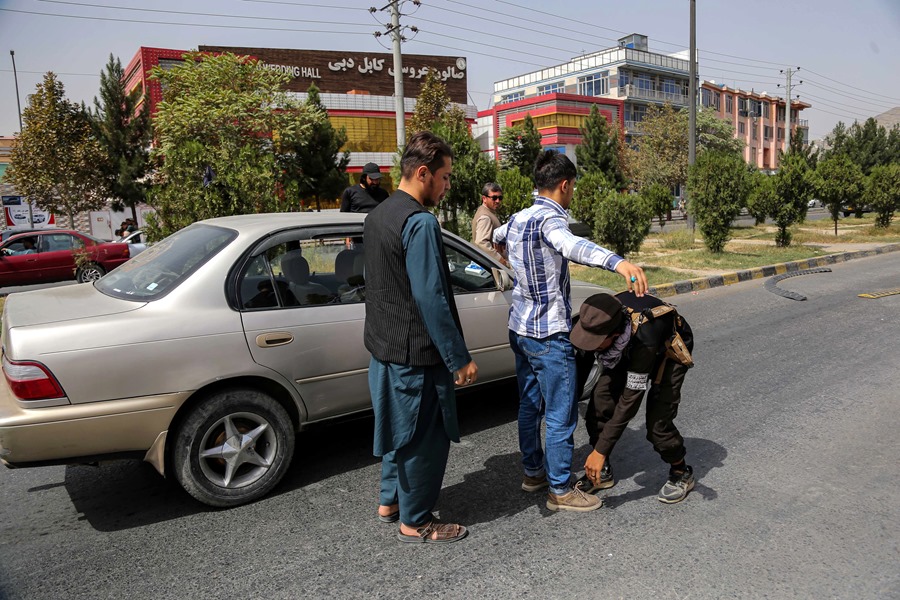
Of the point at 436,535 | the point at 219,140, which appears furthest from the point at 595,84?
the point at 436,535

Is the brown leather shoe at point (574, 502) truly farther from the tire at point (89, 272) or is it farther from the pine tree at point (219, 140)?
the tire at point (89, 272)

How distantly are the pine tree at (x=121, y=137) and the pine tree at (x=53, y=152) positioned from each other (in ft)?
4.86

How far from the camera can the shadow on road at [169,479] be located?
11.8 feet

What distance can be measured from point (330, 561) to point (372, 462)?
1185 mm

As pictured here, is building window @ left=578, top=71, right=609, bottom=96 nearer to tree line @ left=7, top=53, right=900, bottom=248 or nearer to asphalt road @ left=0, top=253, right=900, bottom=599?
tree line @ left=7, top=53, right=900, bottom=248

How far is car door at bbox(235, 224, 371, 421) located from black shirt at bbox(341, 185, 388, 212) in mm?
3444

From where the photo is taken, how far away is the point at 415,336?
2963 mm

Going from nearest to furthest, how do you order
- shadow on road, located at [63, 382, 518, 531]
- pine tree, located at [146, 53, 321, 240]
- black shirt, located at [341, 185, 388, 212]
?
shadow on road, located at [63, 382, 518, 531]
black shirt, located at [341, 185, 388, 212]
pine tree, located at [146, 53, 321, 240]

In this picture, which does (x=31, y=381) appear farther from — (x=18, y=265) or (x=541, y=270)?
(x=18, y=265)

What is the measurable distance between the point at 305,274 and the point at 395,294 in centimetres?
136

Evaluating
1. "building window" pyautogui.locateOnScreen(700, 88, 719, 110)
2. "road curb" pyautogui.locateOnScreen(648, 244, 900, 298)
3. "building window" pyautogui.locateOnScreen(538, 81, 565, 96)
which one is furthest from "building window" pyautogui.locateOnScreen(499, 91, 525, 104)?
"road curb" pyautogui.locateOnScreen(648, 244, 900, 298)

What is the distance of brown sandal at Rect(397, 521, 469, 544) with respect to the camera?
317cm

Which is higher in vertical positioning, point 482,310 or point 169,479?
point 482,310

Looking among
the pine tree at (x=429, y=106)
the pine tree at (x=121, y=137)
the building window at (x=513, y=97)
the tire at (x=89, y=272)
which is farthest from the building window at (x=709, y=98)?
the tire at (x=89, y=272)
